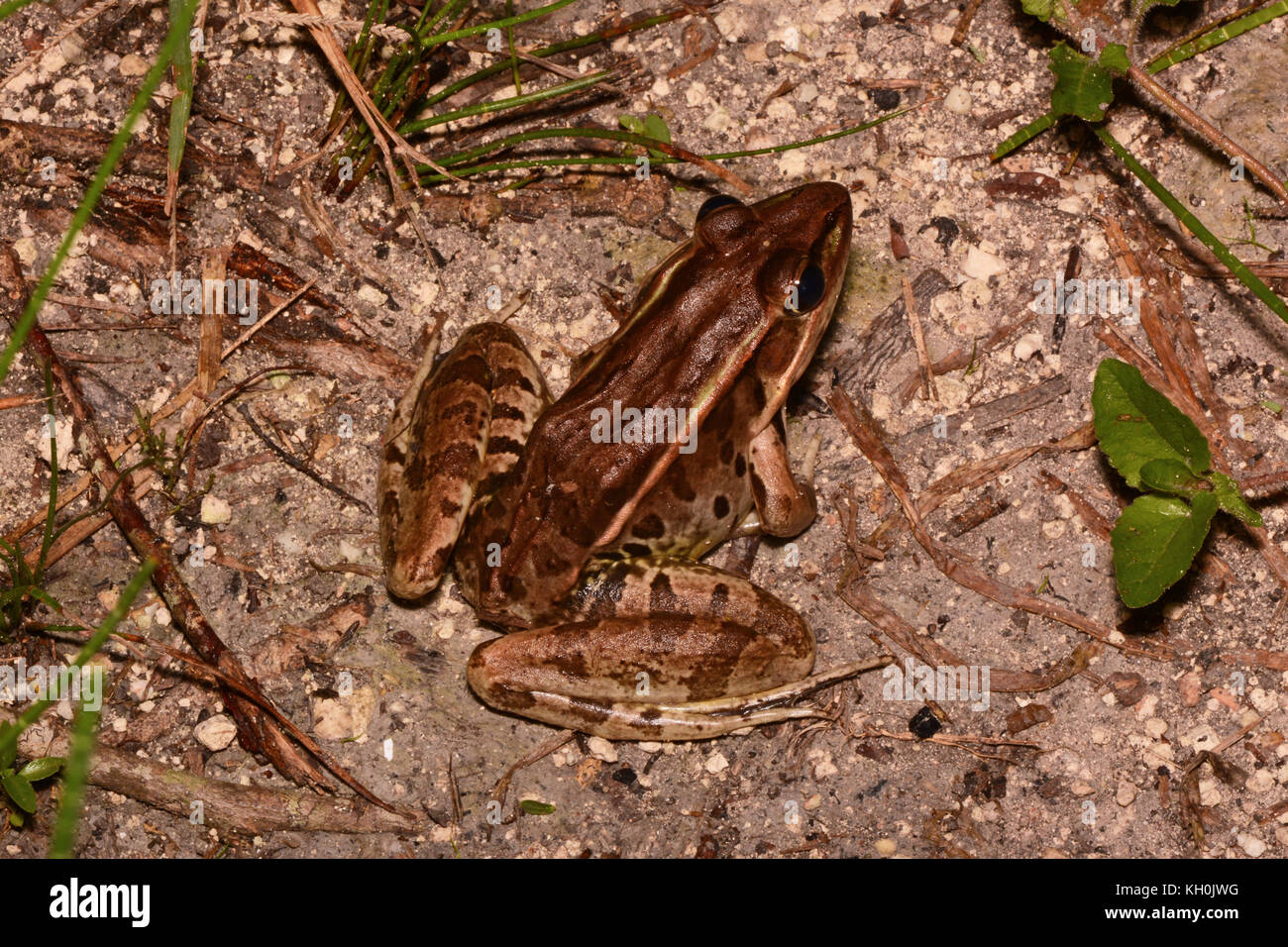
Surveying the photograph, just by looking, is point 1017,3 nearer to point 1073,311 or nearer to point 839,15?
point 839,15

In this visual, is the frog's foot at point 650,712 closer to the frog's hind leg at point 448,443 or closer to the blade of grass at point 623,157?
the frog's hind leg at point 448,443

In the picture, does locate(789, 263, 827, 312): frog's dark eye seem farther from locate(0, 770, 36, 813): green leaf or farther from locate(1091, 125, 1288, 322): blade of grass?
locate(0, 770, 36, 813): green leaf

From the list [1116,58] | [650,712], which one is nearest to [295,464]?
[650,712]

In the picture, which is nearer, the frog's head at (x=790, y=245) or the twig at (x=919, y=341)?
the frog's head at (x=790, y=245)

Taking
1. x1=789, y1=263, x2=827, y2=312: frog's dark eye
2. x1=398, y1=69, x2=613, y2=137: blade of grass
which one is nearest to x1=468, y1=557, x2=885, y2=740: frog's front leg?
x1=789, y1=263, x2=827, y2=312: frog's dark eye

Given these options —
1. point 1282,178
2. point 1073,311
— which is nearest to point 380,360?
point 1073,311

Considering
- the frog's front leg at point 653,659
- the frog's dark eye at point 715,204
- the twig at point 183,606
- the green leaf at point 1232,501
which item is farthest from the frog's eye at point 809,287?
the twig at point 183,606
